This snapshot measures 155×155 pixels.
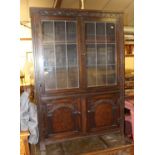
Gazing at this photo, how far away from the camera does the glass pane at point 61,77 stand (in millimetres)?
2465

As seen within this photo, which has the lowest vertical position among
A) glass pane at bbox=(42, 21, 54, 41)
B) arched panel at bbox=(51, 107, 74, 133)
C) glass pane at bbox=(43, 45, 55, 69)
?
arched panel at bbox=(51, 107, 74, 133)

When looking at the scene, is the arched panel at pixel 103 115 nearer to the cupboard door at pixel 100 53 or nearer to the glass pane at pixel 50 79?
the cupboard door at pixel 100 53

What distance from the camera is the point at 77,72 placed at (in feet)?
8.25

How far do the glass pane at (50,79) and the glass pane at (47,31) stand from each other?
42 centimetres

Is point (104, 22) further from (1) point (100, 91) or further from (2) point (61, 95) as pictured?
(2) point (61, 95)

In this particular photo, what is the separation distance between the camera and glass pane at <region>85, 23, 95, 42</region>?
253 cm

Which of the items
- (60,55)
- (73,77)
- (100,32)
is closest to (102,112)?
(73,77)

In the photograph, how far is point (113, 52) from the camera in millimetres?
2684

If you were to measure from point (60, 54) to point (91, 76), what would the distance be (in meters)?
0.56

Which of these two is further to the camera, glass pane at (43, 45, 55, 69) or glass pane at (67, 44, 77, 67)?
glass pane at (67, 44, 77, 67)

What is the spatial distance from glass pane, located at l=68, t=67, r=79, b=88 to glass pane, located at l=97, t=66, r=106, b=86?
35 centimetres

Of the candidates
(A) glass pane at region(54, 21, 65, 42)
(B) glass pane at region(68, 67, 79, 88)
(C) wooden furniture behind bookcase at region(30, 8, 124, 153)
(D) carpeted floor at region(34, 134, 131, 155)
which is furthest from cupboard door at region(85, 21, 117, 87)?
(D) carpeted floor at region(34, 134, 131, 155)

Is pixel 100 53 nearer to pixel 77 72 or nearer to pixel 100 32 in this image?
pixel 100 32

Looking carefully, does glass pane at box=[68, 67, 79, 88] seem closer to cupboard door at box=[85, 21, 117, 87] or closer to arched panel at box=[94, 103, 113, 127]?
cupboard door at box=[85, 21, 117, 87]
